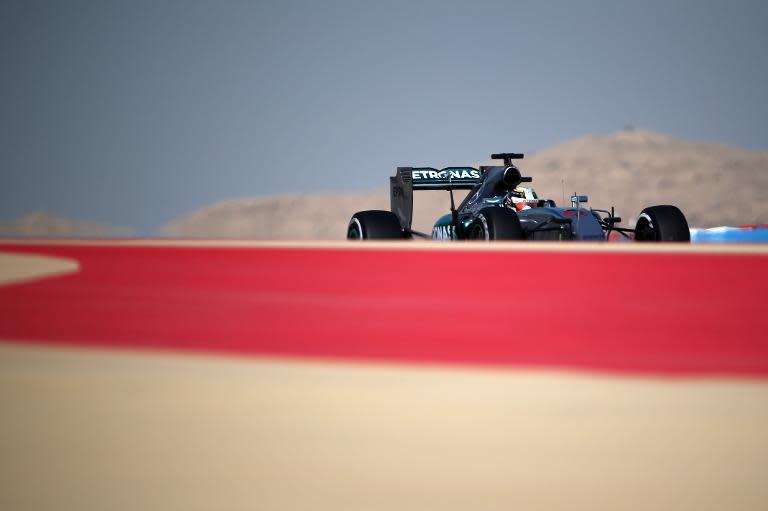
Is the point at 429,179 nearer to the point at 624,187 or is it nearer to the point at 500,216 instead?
the point at 500,216

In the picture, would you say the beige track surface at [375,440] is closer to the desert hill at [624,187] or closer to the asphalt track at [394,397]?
the asphalt track at [394,397]

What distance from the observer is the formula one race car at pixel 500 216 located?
907cm

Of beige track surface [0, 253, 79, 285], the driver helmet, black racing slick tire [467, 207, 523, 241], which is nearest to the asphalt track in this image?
beige track surface [0, 253, 79, 285]

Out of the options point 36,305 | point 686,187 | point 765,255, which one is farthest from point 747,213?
point 36,305

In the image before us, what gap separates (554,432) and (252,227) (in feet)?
303

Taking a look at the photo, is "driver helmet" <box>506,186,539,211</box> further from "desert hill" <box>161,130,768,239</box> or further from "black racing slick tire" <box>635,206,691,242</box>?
"desert hill" <box>161,130,768,239</box>

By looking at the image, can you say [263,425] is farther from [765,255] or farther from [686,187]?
[686,187]

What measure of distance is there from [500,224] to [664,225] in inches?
85.1

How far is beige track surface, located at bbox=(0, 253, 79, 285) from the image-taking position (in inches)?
252

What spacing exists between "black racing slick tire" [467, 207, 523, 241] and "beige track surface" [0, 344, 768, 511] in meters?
5.99

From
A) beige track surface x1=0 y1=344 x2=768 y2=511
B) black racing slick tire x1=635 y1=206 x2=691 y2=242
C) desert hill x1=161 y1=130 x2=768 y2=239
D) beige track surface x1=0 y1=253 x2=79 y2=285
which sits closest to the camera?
beige track surface x1=0 y1=344 x2=768 y2=511

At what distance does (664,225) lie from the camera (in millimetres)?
9125

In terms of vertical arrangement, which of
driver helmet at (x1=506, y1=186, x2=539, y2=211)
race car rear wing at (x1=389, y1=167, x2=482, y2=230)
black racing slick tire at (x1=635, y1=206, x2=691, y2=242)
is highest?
race car rear wing at (x1=389, y1=167, x2=482, y2=230)

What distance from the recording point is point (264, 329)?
3660 millimetres
